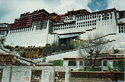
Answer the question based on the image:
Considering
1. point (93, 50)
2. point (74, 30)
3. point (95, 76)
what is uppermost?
point (74, 30)

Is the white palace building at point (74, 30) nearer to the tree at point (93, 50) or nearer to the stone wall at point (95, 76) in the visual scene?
the tree at point (93, 50)

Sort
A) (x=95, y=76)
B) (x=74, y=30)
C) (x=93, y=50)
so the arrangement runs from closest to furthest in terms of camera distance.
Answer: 1. (x=95, y=76)
2. (x=93, y=50)
3. (x=74, y=30)

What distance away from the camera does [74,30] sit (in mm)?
35250

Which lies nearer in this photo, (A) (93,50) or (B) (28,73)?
(B) (28,73)

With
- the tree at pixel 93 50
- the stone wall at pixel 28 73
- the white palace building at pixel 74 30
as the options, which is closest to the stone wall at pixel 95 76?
the stone wall at pixel 28 73

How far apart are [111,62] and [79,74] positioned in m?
5.74

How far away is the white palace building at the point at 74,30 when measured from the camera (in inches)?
1136

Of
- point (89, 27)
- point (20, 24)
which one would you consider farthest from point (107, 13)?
point (20, 24)

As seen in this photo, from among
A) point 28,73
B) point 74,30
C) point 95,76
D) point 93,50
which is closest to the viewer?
point 95,76

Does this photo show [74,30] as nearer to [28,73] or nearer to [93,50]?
[93,50]

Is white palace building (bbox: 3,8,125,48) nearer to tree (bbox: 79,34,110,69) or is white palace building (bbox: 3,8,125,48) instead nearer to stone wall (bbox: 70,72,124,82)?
tree (bbox: 79,34,110,69)

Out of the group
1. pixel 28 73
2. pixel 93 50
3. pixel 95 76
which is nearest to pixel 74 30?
pixel 93 50

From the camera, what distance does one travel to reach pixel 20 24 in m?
48.3

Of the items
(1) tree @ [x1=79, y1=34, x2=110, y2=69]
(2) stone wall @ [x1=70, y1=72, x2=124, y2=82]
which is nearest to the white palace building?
(1) tree @ [x1=79, y1=34, x2=110, y2=69]
